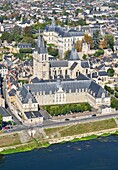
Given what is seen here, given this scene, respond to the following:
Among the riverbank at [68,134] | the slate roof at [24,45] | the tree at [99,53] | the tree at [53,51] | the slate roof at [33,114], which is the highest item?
the slate roof at [24,45]

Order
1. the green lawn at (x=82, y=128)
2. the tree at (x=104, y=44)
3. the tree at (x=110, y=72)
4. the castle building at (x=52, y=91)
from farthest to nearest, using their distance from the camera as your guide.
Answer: the tree at (x=104, y=44), the tree at (x=110, y=72), the castle building at (x=52, y=91), the green lawn at (x=82, y=128)

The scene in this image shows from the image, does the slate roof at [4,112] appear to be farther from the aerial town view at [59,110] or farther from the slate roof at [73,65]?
the slate roof at [73,65]

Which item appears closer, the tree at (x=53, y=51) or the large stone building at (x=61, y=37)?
the tree at (x=53, y=51)

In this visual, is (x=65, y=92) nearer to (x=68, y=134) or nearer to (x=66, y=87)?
(x=66, y=87)

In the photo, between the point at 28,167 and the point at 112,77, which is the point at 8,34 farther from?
the point at 28,167

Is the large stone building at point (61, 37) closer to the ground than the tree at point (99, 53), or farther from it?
farther from it

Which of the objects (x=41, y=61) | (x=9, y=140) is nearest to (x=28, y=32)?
(x=41, y=61)

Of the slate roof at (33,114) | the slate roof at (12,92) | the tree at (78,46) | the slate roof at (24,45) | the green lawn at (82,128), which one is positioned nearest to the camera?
the green lawn at (82,128)

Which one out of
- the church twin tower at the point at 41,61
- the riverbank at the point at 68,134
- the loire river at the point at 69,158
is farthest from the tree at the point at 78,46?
the loire river at the point at 69,158
